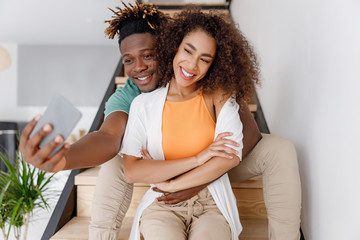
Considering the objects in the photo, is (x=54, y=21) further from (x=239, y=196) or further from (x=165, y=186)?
(x=165, y=186)

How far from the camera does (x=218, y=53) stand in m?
1.18

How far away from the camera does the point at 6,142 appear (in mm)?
5488

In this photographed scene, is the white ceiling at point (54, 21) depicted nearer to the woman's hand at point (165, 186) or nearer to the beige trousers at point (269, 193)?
the beige trousers at point (269, 193)

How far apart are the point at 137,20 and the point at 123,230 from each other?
0.88 metres

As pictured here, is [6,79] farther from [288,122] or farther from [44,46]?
[288,122]

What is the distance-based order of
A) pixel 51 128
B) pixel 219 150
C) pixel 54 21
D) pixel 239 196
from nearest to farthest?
pixel 51 128 → pixel 219 150 → pixel 239 196 → pixel 54 21

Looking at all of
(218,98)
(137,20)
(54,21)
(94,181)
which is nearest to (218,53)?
(218,98)

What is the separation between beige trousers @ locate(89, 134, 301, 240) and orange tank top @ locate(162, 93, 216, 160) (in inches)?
8.8

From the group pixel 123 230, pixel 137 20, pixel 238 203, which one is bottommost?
pixel 123 230

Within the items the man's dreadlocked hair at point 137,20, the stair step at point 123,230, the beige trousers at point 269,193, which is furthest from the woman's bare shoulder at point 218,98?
the stair step at point 123,230

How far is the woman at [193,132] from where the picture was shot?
1058 millimetres

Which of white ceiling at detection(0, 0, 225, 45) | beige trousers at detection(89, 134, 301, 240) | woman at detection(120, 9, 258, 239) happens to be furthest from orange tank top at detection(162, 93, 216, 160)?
white ceiling at detection(0, 0, 225, 45)

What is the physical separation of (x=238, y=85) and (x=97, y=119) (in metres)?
0.94

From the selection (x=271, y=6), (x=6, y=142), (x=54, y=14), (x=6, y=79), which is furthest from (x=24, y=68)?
(x=271, y=6)
